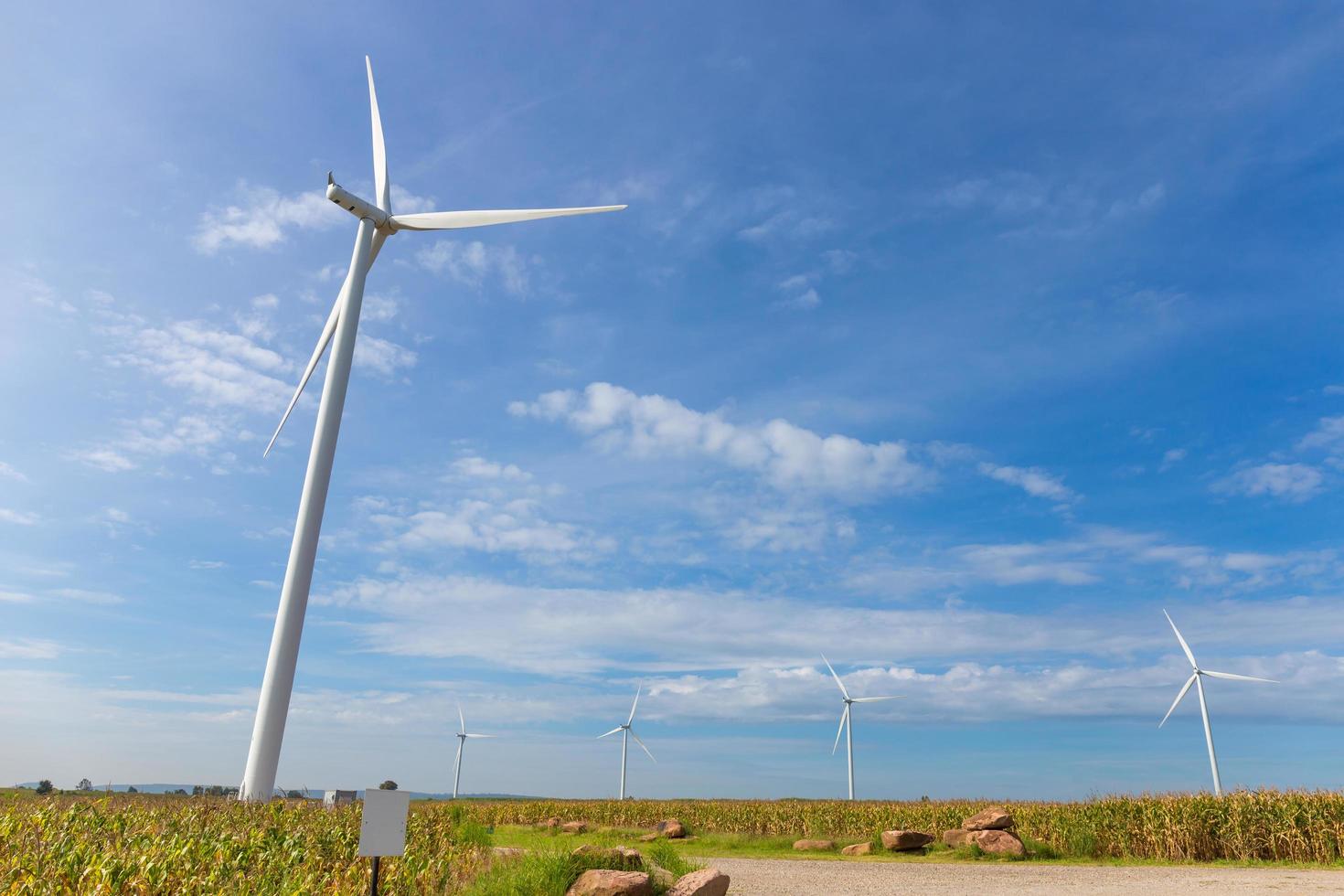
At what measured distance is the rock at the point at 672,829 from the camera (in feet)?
126

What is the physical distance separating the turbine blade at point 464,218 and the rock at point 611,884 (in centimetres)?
2523

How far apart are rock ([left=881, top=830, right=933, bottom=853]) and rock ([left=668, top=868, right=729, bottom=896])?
20.0 m

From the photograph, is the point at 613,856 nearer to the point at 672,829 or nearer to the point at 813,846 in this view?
the point at 813,846

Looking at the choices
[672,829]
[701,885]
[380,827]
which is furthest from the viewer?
[672,829]

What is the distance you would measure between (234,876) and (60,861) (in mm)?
2644

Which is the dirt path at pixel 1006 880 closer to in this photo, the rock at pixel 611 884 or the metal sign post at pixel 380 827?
the rock at pixel 611 884

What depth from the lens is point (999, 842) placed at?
30.0m

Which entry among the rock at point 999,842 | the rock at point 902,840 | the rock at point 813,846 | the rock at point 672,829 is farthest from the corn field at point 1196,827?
the rock at point 672,829

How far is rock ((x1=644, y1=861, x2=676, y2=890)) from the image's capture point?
14719mm

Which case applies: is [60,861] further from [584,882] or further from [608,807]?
[608,807]

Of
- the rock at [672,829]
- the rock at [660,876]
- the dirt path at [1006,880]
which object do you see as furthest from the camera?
the rock at [672,829]

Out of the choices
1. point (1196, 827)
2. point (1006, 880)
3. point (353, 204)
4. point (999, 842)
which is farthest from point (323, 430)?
point (1196, 827)

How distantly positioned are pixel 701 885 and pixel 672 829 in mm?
26949

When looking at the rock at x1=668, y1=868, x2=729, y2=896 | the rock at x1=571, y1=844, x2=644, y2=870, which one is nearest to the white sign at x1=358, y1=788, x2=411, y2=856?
the rock at x1=571, y1=844, x2=644, y2=870
